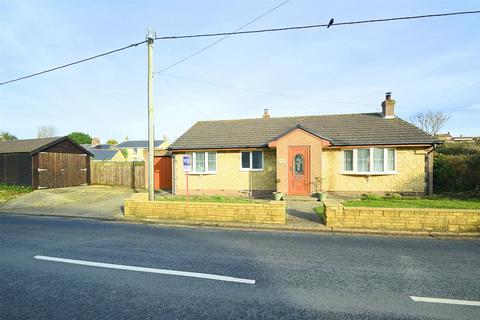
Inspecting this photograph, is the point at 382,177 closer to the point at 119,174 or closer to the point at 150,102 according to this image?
the point at 150,102

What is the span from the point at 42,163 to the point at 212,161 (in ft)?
44.6

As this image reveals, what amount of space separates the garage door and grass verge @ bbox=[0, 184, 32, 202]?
102 centimetres

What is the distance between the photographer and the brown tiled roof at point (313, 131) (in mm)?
14328

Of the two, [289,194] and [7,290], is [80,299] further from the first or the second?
[289,194]

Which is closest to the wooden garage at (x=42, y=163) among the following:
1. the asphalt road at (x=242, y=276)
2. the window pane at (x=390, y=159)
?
the asphalt road at (x=242, y=276)

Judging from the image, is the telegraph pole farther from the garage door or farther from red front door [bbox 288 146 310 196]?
the garage door

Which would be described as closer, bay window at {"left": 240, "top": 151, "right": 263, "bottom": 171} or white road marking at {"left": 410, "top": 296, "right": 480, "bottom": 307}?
white road marking at {"left": 410, "top": 296, "right": 480, "bottom": 307}

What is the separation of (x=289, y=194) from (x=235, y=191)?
342 centimetres

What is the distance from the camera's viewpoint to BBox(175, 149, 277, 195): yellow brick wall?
1551cm

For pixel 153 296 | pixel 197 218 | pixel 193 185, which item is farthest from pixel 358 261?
pixel 193 185

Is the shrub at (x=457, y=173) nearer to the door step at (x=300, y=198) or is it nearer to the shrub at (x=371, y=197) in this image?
the shrub at (x=371, y=197)

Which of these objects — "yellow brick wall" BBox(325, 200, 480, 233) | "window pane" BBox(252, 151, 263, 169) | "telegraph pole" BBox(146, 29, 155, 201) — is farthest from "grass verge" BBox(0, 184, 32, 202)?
"yellow brick wall" BBox(325, 200, 480, 233)

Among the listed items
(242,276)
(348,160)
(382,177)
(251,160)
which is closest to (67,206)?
(251,160)

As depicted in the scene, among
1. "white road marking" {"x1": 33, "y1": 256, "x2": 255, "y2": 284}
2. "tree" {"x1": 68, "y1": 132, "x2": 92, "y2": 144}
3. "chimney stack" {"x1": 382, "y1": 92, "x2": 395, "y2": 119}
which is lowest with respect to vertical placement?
"white road marking" {"x1": 33, "y1": 256, "x2": 255, "y2": 284}
